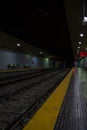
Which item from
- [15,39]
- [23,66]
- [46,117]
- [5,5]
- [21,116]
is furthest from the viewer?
[23,66]

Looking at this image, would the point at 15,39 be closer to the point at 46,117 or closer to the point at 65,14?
the point at 65,14

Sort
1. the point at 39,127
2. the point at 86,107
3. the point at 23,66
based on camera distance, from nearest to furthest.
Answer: the point at 39,127 → the point at 86,107 → the point at 23,66

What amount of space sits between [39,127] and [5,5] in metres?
7.96

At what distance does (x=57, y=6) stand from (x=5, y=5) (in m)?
2.36

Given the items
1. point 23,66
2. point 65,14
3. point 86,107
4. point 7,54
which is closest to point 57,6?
point 65,14

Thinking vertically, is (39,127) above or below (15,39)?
below

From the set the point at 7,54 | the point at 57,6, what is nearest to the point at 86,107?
the point at 57,6

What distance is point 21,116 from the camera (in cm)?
575

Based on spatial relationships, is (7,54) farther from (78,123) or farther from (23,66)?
(78,123)

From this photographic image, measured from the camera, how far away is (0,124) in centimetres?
504

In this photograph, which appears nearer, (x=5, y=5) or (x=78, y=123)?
(x=78, y=123)

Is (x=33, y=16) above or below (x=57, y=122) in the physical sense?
above

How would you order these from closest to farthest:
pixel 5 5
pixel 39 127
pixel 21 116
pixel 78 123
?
1. pixel 39 127
2. pixel 78 123
3. pixel 21 116
4. pixel 5 5

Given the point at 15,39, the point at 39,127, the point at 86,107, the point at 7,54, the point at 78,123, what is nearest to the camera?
the point at 39,127
